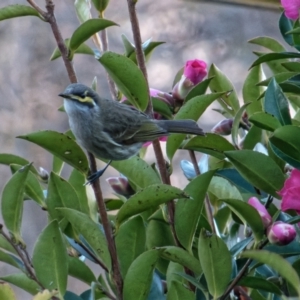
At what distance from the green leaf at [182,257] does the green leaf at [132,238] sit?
0.06 m

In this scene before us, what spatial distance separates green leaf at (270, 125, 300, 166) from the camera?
1.03 metres

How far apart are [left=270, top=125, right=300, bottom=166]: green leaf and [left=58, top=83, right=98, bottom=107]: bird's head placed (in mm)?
527

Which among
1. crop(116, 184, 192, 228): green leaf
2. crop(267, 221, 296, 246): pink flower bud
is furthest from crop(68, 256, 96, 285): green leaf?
crop(267, 221, 296, 246): pink flower bud

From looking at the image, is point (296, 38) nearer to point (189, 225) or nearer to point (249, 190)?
point (249, 190)

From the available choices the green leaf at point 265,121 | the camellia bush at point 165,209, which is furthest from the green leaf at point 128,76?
the green leaf at point 265,121

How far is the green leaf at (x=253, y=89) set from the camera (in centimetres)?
139

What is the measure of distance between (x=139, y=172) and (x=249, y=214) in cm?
27

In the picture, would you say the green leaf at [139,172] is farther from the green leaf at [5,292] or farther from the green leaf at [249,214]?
the green leaf at [5,292]

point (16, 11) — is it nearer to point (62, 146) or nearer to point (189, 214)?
point (62, 146)

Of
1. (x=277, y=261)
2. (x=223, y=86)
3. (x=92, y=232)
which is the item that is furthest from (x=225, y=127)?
(x=277, y=261)

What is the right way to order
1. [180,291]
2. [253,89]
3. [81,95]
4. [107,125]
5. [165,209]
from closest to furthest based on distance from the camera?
1. [180,291]
2. [165,209]
3. [253,89]
4. [81,95]
5. [107,125]

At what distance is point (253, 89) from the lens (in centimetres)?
141

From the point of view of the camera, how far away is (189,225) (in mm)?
1085

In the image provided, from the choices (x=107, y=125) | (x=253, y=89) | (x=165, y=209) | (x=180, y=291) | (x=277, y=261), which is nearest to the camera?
(x=277, y=261)
